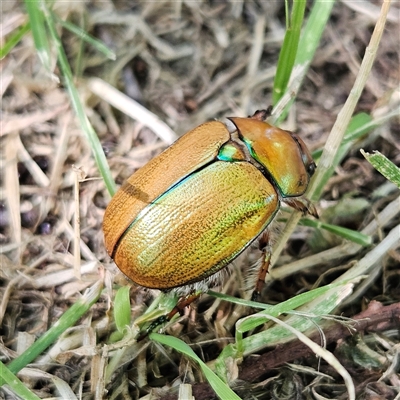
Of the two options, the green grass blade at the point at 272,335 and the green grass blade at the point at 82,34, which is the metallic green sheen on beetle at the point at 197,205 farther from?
the green grass blade at the point at 82,34

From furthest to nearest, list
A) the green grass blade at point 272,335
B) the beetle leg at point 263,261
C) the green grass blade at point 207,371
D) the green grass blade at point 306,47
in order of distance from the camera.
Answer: the green grass blade at point 306,47, the beetle leg at point 263,261, the green grass blade at point 272,335, the green grass blade at point 207,371

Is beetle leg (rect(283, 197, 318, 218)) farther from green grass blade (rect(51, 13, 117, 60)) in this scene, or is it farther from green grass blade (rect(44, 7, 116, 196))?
green grass blade (rect(51, 13, 117, 60))

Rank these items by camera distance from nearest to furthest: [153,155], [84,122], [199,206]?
[199,206] < [84,122] < [153,155]

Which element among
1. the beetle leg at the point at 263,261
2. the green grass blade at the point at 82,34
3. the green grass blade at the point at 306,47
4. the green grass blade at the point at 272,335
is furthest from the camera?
the green grass blade at the point at 82,34

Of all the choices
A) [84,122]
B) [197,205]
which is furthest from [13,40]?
[197,205]

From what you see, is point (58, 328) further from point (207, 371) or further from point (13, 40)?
point (13, 40)

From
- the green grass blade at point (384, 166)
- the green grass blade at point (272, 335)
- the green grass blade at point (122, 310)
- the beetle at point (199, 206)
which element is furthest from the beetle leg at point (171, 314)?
the green grass blade at point (384, 166)

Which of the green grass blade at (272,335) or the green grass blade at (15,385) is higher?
the green grass blade at (15,385)
